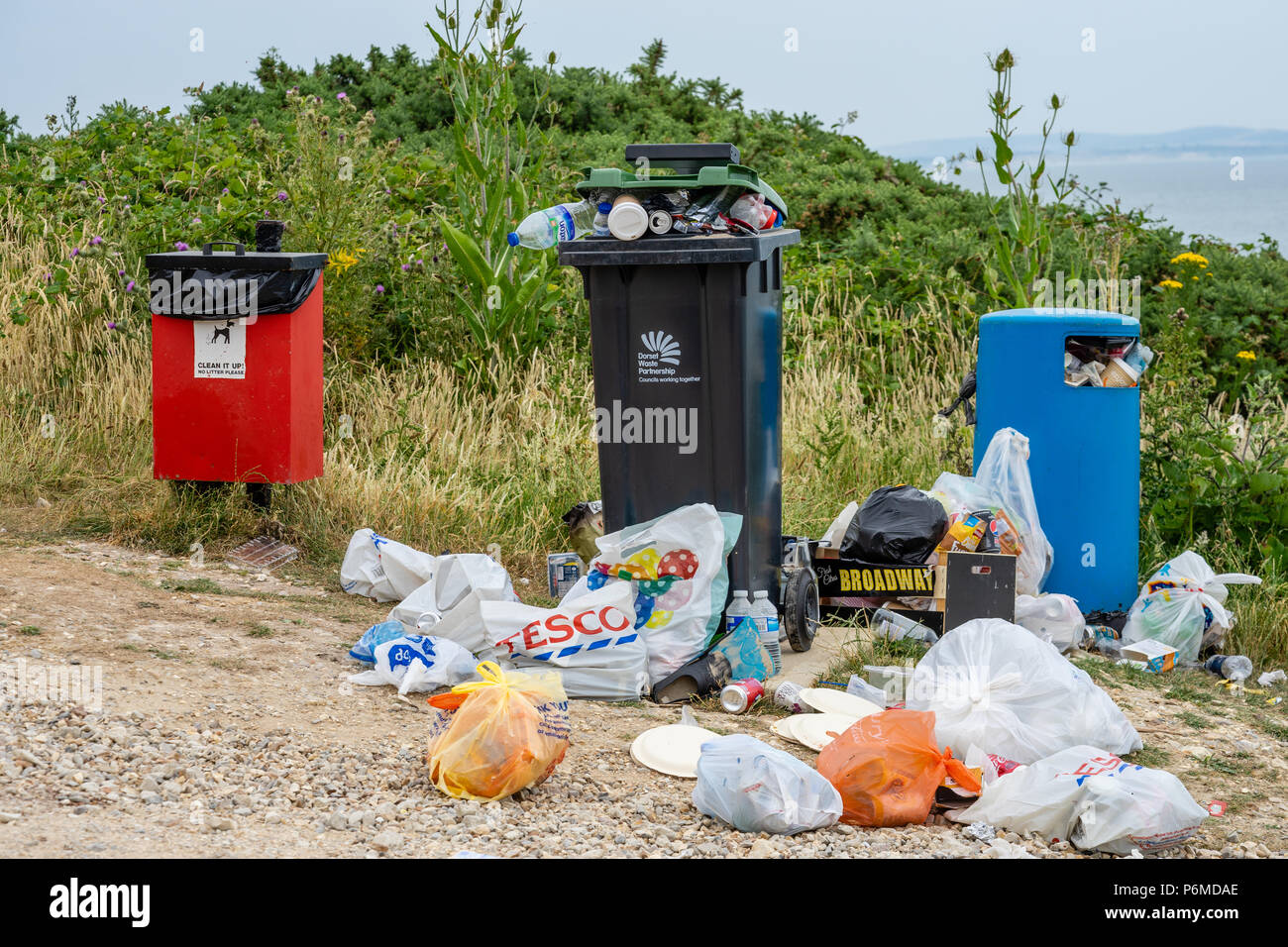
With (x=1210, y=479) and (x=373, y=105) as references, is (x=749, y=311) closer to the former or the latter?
(x=1210, y=479)

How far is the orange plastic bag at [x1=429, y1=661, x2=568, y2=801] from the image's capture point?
301 centimetres

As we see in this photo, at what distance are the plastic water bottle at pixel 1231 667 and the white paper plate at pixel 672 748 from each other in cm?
216

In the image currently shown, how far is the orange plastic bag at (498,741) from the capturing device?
3.01 meters

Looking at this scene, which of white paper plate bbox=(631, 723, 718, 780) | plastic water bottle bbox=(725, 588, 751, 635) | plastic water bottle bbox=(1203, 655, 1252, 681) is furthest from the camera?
plastic water bottle bbox=(1203, 655, 1252, 681)

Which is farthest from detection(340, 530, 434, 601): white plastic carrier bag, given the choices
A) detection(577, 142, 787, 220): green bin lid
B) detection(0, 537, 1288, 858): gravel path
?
detection(577, 142, 787, 220): green bin lid

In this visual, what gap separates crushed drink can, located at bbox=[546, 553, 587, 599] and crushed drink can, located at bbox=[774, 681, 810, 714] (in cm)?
108

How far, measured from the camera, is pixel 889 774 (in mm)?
3080

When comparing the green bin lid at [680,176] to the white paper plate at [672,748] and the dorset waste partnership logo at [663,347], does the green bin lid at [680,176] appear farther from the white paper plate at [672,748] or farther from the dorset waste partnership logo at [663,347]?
the white paper plate at [672,748]

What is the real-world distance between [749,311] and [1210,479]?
245 centimetres

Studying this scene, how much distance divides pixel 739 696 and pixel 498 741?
3.59 feet

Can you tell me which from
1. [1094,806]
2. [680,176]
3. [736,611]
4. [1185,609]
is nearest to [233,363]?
[680,176]
